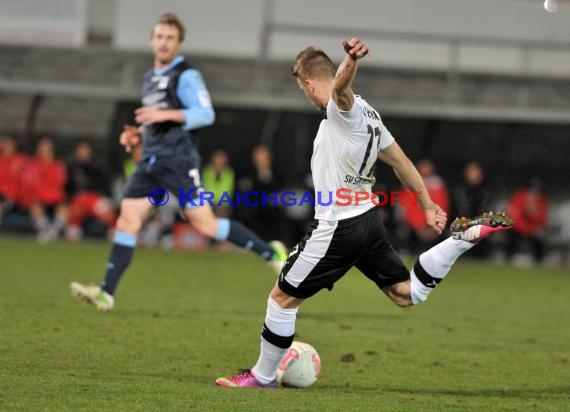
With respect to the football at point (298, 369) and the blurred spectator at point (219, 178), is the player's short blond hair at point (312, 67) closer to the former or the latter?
the football at point (298, 369)

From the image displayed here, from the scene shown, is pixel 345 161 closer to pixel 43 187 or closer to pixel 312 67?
pixel 312 67

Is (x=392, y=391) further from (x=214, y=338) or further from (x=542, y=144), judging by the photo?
(x=542, y=144)

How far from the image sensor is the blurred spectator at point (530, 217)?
795 inches

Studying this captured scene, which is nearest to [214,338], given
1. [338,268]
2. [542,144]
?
[338,268]

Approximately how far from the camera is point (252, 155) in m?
20.5

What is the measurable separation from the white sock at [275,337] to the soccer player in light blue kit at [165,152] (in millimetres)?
3208

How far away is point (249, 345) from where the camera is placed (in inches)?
321

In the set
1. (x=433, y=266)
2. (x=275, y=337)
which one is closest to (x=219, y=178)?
(x=433, y=266)

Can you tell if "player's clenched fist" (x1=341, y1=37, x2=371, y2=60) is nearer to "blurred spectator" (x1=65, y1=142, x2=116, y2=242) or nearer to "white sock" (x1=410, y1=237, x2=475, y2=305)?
"white sock" (x1=410, y1=237, x2=475, y2=305)

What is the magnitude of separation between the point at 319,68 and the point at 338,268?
1152 mm

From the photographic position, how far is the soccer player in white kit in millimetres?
6246

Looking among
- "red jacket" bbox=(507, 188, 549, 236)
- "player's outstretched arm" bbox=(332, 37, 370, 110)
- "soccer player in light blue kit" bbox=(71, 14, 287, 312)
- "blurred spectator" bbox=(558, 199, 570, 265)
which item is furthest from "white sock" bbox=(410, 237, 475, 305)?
"blurred spectator" bbox=(558, 199, 570, 265)

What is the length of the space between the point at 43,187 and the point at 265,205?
3.93m

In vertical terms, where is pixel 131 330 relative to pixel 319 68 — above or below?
below
